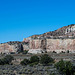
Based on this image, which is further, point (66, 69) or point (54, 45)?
point (54, 45)

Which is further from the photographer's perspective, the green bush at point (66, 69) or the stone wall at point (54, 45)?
the stone wall at point (54, 45)

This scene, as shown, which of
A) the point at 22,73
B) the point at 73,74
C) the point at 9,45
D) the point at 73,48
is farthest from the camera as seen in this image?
the point at 9,45

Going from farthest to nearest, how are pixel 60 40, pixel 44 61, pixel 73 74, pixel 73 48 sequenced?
pixel 60 40
pixel 73 48
pixel 44 61
pixel 73 74

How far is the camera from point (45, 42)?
52000 mm

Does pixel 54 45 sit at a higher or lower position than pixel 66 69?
higher

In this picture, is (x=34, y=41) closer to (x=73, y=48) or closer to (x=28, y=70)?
(x=73, y=48)

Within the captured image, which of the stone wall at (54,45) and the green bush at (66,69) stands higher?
the stone wall at (54,45)

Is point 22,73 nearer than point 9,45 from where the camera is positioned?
Yes

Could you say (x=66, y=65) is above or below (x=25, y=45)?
below

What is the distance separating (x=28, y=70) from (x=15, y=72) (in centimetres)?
102

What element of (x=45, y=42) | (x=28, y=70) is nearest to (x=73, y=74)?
(x=28, y=70)

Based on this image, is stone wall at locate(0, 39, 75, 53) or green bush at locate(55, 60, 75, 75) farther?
stone wall at locate(0, 39, 75, 53)

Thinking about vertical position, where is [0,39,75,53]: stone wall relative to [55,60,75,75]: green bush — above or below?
above

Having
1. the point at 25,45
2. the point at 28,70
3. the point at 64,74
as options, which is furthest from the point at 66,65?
the point at 25,45
